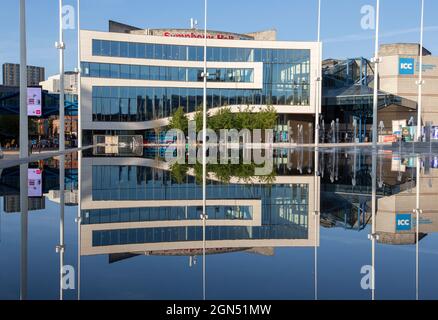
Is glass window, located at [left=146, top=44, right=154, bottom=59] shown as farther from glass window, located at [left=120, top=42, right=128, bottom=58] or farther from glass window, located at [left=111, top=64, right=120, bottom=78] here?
glass window, located at [left=111, top=64, right=120, bottom=78]

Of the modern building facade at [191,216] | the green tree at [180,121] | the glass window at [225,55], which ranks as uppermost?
the glass window at [225,55]

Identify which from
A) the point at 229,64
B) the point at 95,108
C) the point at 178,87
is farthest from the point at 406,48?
A: the point at 95,108

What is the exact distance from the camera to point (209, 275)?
5402 millimetres

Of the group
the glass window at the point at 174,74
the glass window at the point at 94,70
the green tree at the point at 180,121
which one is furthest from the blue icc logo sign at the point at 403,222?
the glass window at the point at 94,70

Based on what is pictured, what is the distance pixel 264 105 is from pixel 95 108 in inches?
983

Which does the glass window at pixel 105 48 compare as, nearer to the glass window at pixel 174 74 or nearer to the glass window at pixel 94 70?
the glass window at pixel 94 70

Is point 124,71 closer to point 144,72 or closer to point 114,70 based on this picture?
point 114,70

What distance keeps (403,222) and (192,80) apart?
6727 centimetres

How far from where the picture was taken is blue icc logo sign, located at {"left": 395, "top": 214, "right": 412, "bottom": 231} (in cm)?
850

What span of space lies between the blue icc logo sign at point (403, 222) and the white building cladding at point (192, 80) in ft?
211

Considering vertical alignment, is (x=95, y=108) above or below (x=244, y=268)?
above

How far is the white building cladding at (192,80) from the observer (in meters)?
73.1

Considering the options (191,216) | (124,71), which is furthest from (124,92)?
(191,216)
